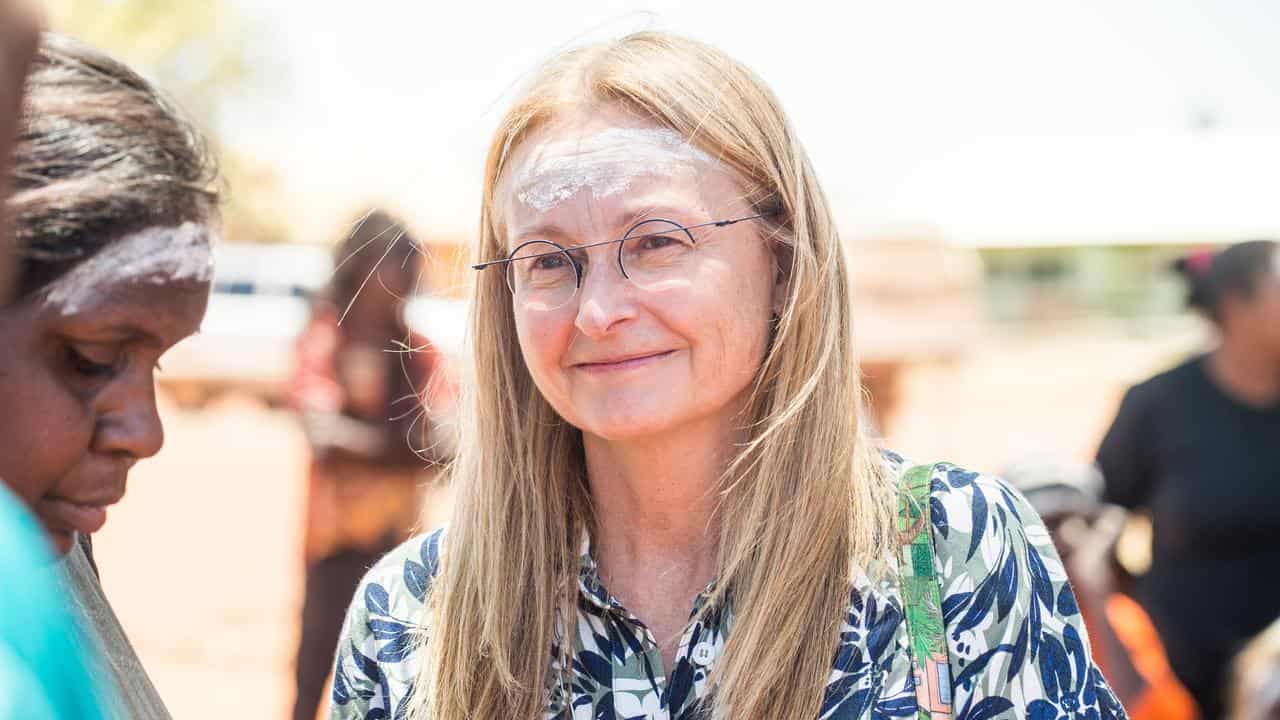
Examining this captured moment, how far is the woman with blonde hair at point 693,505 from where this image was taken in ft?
5.55

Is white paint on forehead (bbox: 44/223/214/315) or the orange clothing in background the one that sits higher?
white paint on forehead (bbox: 44/223/214/315)

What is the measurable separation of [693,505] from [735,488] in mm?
74

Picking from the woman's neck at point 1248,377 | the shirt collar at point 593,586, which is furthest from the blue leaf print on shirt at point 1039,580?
the woman's neck at point 1248,377

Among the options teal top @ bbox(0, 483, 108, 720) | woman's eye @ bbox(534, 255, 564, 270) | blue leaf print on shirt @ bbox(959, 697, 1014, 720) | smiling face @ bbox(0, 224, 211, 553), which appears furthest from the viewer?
woman's eye @ bbox(534, 255, 564, 270)

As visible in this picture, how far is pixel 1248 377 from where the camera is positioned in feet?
12.6

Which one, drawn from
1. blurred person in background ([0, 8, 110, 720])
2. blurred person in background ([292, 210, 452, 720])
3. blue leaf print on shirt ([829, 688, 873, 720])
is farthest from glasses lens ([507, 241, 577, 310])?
blurred person in background ([292, 210, 452, 720])

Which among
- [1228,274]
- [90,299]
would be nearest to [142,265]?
[90,299]

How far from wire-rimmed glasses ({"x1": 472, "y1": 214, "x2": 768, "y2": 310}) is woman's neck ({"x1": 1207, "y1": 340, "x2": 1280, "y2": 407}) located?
262cm

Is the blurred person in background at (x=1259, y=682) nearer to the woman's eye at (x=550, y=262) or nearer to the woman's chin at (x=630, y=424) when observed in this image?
the woman's chin at (x=630, y=424)

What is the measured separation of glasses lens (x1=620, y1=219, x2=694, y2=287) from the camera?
5.94ft

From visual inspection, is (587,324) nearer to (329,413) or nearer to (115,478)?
(115,478)

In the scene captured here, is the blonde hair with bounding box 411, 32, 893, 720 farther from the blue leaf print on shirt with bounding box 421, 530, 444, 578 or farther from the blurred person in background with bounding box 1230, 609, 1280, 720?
the blurred person in background with bounding box 1230, 609, 1280, 720

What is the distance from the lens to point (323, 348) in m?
4.57

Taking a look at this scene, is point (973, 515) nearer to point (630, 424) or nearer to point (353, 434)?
point (630, 424)
